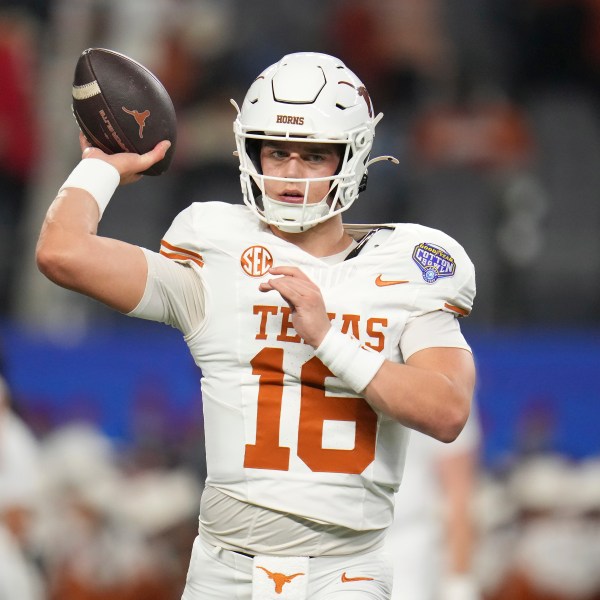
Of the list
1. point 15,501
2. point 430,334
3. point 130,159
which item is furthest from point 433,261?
point 15,501

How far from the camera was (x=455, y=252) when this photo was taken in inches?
126

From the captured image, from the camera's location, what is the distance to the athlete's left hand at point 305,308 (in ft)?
9.60

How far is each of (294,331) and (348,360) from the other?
8.1 inches

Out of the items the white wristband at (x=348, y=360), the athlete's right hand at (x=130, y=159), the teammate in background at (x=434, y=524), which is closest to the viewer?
the white wristband at (x=348, y=360)

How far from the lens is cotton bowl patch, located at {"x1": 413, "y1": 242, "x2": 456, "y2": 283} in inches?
123

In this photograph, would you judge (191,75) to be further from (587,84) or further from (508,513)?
(508,513)

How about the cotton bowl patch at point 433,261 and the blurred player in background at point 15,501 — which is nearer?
the cotton bowl patch at point 433,261

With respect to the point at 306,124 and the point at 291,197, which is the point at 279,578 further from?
the point at 306,124

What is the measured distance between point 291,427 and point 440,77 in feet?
16.7

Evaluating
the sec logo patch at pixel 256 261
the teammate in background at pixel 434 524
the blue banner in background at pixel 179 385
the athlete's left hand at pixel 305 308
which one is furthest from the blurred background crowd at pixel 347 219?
the athlete's left hand at pixel 305 308

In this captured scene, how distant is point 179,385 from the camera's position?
6629 millimetres

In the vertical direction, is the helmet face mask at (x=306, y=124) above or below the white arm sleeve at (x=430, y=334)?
above

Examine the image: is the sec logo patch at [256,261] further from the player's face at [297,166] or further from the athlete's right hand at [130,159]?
the athlete's right hand at [130,159]

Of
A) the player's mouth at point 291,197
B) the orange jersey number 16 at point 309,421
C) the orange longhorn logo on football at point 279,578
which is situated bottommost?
the orange longhorn logo on football at point 279,578
